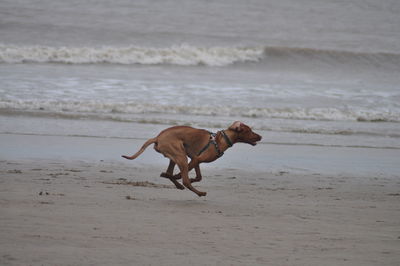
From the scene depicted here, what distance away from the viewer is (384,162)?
10469 mm

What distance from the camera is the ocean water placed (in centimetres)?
1338

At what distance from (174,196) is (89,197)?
3.49 ft

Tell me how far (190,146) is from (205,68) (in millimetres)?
15972

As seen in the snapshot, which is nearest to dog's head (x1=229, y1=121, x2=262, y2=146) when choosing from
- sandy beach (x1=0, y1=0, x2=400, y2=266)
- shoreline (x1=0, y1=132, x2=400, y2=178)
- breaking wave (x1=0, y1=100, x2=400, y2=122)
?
sandy beach (x1=0, y1=0, x2=400, y2=266)

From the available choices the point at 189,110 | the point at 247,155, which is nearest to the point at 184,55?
the point at 189,110

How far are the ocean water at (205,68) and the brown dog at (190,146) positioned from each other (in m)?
4.29

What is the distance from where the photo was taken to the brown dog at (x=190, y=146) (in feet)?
23.3

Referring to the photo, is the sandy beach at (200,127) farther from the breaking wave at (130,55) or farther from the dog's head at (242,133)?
the dog's head at (242,133)

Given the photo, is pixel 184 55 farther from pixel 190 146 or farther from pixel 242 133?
pixel 190 146

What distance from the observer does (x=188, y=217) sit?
6.05 m

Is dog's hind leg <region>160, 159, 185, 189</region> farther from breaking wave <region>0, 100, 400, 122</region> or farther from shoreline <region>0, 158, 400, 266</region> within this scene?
breaking wave <region>0, 100, 400, 122</region>

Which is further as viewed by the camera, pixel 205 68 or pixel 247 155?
pixel 205 68

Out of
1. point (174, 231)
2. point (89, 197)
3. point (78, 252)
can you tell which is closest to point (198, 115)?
point (89, 197)

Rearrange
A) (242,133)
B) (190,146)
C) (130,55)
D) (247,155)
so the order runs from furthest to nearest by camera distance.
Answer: (130,55)
(247,155)
(242,133)
(190,146)
